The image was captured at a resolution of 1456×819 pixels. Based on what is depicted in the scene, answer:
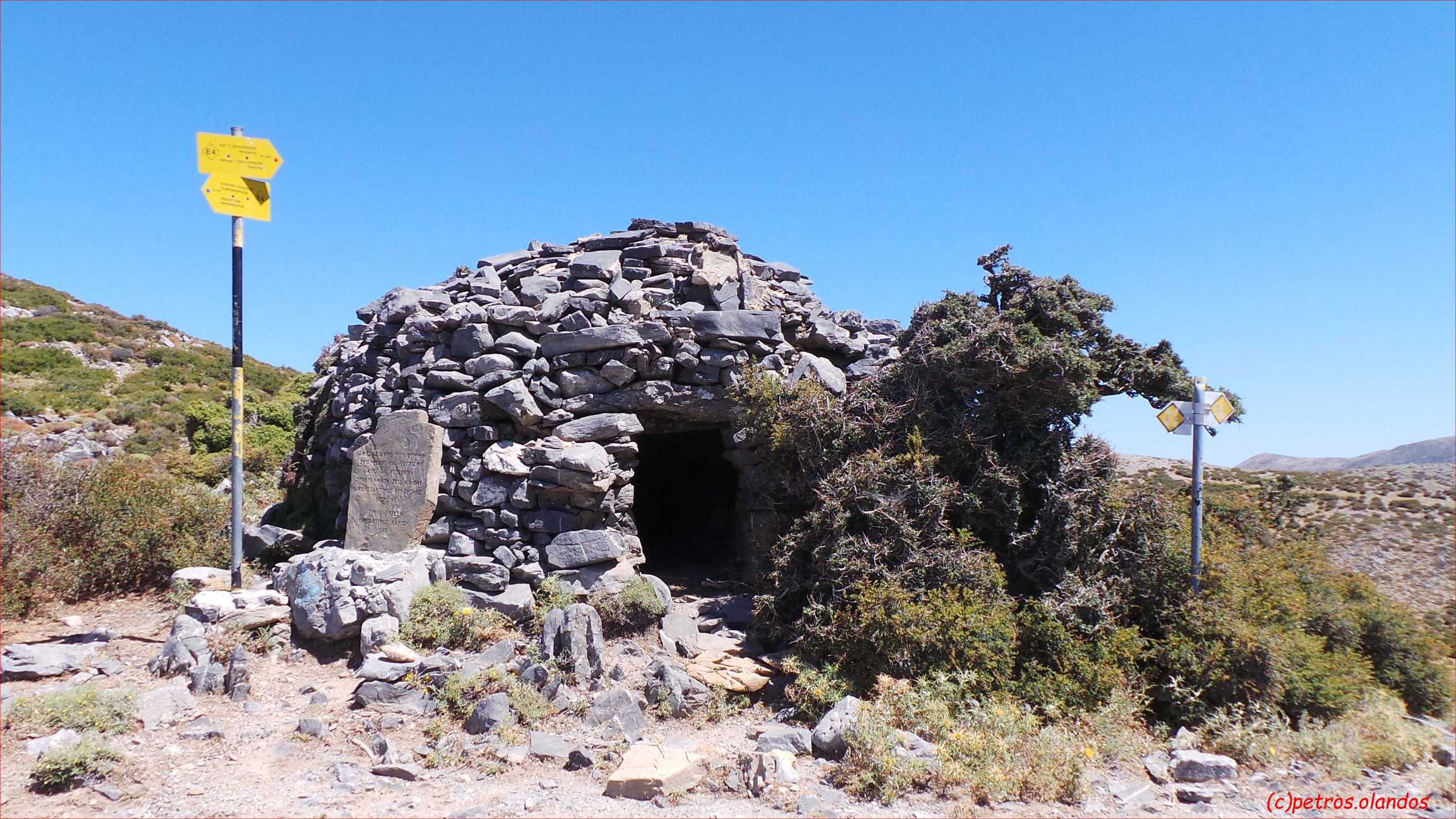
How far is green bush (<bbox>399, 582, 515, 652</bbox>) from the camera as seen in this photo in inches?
234

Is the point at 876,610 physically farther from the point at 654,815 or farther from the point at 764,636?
the point at 654,815

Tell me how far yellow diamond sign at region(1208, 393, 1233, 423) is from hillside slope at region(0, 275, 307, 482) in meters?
13.5

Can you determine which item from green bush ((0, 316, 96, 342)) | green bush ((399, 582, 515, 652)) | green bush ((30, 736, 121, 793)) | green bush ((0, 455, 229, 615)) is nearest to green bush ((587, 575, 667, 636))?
green bush ((399, 582, 515, 652))

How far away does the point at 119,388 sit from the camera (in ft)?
72.1

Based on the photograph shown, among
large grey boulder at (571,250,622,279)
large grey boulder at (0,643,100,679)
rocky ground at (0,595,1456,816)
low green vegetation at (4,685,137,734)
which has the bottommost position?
rocky ground at (0,595,1456,816)

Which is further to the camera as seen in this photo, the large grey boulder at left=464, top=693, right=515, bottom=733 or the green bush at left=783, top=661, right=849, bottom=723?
the green bush at left=783, top=661, right=849, bottom=723

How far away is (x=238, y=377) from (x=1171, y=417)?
784 centimetres

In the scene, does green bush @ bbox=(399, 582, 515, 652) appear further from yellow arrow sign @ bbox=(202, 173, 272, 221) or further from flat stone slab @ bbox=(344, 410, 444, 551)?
yellow arrow sign @ bbox=(202, 173, 272, 221)

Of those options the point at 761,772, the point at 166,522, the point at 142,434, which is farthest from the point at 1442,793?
the point at 142,434

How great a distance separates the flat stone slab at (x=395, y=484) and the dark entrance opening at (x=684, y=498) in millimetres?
3548

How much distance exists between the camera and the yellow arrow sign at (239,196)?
6.30m

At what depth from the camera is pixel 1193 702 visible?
5402 mm

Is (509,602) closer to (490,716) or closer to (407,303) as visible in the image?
(490,716)

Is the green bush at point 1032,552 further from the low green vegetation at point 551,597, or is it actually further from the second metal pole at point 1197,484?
the low green vegetation at point 551,597
